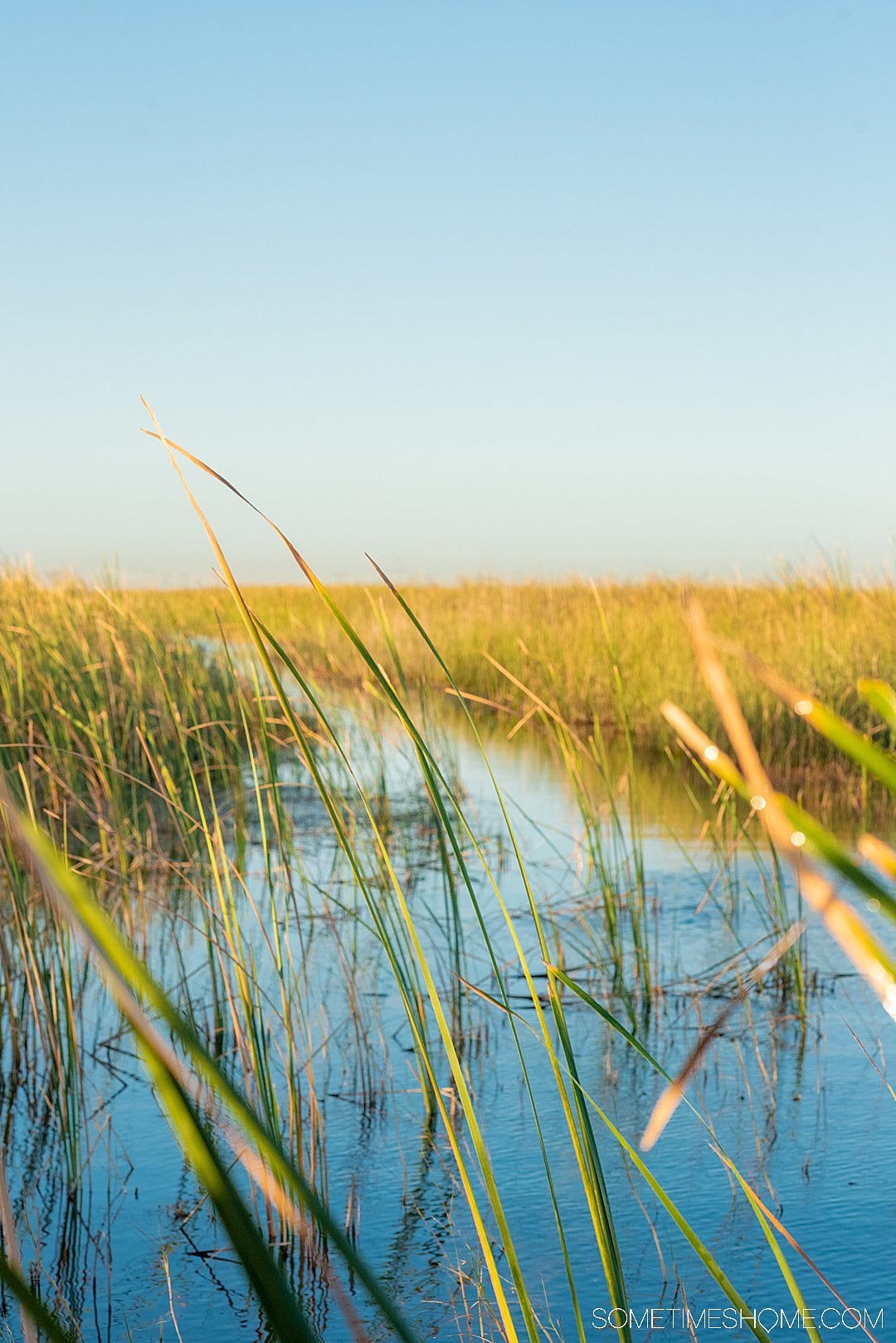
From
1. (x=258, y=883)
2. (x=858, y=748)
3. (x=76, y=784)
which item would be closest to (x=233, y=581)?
(x=858, y=748)

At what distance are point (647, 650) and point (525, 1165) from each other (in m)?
6.28

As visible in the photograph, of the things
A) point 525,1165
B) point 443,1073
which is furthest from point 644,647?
point 525,1165

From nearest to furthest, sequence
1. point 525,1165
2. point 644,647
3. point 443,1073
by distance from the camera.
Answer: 1. point 525,1165
2. point 443,1073
3. point 644,647

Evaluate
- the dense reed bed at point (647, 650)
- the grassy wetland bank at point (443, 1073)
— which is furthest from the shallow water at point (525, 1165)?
the dense reed bed at point (647, 650)

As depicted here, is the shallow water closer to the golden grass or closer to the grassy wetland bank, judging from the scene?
the grassy wetland bank

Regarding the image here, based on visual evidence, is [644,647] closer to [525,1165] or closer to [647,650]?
[647,650]

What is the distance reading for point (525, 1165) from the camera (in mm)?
2201

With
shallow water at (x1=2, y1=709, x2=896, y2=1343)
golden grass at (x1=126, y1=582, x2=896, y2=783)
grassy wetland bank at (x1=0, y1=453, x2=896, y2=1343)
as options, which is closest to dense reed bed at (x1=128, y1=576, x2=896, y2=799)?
golden grass at (x1=126, y1=582, x2=896, y2=783)

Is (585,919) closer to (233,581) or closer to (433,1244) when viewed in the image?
(433,1244)

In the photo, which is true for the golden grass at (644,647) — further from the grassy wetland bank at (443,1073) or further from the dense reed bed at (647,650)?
the grassy wetland bank at (443,1073)

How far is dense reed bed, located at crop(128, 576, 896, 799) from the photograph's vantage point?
6.20 m

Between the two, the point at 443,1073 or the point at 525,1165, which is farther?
the point at 443,1073

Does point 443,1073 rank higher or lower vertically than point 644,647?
lower

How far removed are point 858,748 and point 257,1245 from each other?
0.24 meters
